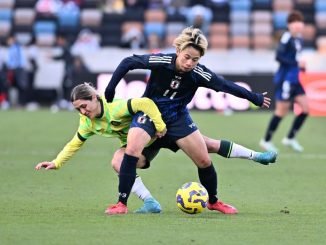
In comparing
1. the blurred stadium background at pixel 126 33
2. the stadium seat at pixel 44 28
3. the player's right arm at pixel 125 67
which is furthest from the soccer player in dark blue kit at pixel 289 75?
the stadium seat at pixel 44 28

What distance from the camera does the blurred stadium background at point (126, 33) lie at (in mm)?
26688

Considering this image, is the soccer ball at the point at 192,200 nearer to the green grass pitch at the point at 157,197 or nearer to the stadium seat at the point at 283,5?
the green grass pitch at the point at 157,197

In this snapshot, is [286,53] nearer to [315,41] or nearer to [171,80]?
[171,80]

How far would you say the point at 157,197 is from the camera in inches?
424

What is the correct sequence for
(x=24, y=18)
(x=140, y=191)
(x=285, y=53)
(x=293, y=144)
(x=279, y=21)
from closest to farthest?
(x=140, y=191), (x=285, y=53), (x=293, y=144), (x=279, y=21), (x=24, y=18)

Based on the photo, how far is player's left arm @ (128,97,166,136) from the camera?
907 cm

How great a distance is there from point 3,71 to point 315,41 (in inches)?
384

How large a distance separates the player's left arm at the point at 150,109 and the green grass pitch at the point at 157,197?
2.83ft

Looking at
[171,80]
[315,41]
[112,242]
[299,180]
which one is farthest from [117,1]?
[112,242]

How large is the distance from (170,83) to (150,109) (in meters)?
0.36

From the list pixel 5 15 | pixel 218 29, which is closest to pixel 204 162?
pixel 218 29

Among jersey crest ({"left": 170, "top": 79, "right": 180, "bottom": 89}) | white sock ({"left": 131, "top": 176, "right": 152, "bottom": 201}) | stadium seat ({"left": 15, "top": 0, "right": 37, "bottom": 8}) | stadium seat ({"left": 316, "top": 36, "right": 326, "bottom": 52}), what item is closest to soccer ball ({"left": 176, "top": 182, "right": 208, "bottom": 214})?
white sock ({"left": 131, "top": 176, "right": 152, "bottom": 201})

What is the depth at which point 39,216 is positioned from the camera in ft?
29.5

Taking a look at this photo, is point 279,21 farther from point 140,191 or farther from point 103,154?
point 140,191
